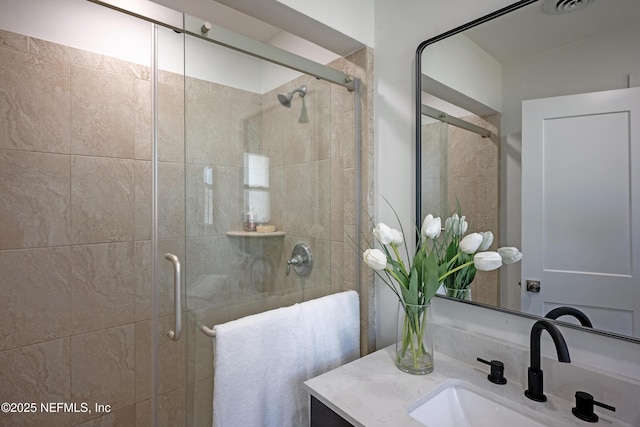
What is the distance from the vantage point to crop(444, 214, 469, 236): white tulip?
3.56 feet

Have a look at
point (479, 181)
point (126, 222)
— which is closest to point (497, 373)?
point (479, 181)

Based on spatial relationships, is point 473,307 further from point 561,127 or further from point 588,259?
point 561,127

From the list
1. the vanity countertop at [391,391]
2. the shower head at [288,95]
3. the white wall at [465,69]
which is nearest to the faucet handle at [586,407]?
the vanity countertop at [391,391]

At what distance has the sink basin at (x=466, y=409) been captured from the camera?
81 cm

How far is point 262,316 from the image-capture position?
1.02 metres

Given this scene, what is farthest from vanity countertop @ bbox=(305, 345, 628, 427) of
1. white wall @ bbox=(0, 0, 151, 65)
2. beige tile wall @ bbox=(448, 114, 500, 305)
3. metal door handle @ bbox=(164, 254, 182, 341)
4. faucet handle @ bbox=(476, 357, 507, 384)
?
white wall @ bbox=(0, 0, 151, 65)

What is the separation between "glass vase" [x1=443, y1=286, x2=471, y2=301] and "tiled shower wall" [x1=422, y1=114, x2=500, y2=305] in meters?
0.02

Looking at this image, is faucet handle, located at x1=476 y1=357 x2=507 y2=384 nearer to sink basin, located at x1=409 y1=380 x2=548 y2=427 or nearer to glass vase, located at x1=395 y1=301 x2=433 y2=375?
sink basin, located at x1=409 y1=380 x2=548 y2=427

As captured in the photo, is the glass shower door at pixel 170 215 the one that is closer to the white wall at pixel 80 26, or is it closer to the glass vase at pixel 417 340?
the white wall at pixel 80 26

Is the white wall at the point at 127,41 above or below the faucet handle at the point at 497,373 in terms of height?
above

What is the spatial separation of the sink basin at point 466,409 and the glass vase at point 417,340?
0.09 m

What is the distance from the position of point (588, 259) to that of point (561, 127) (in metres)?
0.38

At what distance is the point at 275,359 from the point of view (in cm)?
102

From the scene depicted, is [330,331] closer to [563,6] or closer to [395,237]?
[395,237]
